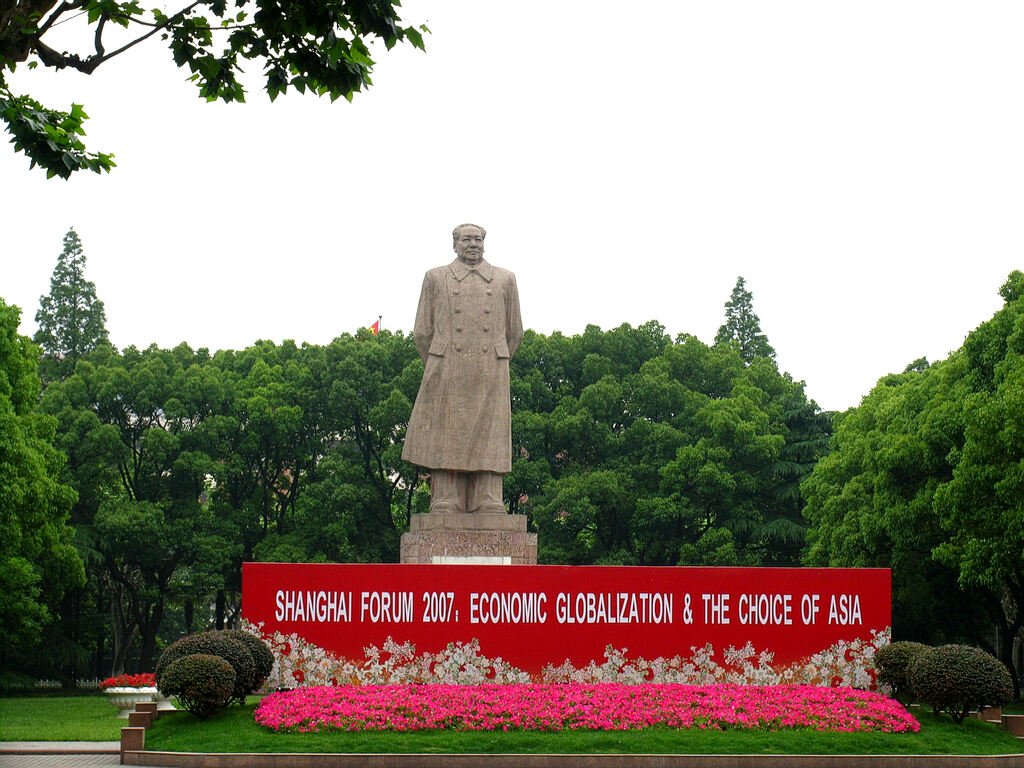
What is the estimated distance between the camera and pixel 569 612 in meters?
13.0

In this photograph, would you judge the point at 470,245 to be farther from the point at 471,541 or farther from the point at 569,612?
the point at 569,612

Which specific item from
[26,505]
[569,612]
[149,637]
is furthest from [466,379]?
[149,637]

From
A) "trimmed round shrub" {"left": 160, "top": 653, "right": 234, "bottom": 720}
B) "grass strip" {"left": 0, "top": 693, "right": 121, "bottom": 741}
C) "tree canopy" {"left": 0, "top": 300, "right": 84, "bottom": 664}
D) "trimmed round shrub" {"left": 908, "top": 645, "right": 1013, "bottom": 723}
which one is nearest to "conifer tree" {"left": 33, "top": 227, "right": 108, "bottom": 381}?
"tree canopy" {"left": 0, "top": 300, "right": 84, "bottom": 664}

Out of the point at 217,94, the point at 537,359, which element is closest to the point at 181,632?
the point at 537,359

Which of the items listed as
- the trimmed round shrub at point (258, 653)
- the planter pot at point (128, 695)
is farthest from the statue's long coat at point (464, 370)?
the planter pot at point (128, 695)

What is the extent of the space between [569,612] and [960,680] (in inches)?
149

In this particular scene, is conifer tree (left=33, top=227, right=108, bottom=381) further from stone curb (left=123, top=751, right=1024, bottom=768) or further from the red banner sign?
stone curb (left=123, top=751, right=1024, bottom=768)

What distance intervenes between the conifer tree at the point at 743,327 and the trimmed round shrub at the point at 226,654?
2776 centimetres

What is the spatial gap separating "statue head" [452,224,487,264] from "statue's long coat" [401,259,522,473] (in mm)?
95

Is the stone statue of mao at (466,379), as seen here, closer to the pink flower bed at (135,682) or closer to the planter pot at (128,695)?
the planter pot at (128,695)

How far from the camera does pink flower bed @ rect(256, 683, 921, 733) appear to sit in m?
11.4

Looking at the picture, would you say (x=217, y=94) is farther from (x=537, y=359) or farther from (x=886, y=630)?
(x=537, y=359)

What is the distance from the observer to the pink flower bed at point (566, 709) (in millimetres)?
11383

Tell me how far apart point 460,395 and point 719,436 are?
13261mm
